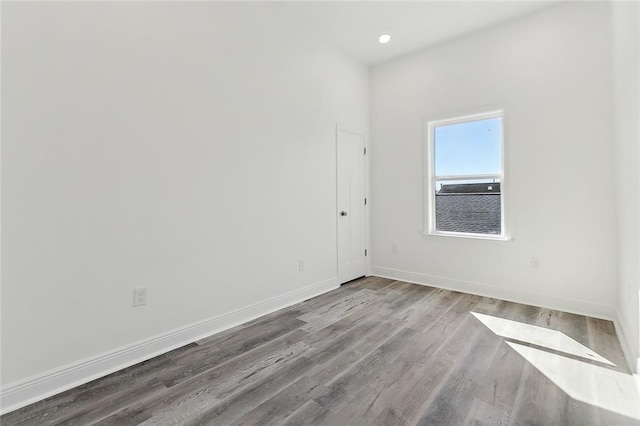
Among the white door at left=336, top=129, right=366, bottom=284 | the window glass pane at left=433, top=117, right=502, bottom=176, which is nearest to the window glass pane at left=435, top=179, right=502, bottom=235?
the window glass pane at left=433, top=117, right=502, bottom=176

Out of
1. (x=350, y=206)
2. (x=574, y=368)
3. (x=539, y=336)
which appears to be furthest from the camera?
(x=350, y=206)

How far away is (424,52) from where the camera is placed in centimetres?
392

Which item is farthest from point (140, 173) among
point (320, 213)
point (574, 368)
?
point (574, 368)

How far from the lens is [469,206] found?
12.1 ft

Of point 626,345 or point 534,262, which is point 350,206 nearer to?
point 534,262

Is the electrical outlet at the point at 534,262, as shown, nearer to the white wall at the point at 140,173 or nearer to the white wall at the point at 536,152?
the white wall at the point at 536,152

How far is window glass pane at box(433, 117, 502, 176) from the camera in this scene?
11.4ft

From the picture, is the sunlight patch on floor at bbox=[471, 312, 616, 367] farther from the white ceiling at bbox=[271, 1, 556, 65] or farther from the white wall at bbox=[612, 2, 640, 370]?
the white ceiling at bbox=[271, 1, 556, 65]

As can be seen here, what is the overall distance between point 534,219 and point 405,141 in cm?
179

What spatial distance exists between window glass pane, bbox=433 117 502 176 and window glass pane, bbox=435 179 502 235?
0.51 ft

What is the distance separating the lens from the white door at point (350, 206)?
3924mm

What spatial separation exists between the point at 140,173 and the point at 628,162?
346 cm

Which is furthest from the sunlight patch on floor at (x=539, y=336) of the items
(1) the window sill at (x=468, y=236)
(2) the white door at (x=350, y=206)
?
(2) the white door at (x=350, y=206)

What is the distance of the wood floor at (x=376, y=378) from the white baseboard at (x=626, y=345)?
0.05 m
